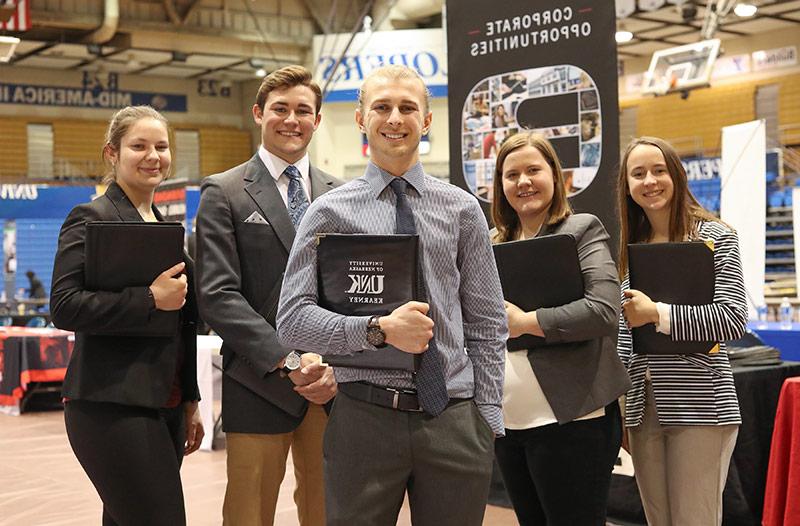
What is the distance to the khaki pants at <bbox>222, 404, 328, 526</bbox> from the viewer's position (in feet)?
8.42

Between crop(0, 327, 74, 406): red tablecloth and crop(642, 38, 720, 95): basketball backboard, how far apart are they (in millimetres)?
12472

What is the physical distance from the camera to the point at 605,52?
12.7 ft

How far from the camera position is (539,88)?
406cm

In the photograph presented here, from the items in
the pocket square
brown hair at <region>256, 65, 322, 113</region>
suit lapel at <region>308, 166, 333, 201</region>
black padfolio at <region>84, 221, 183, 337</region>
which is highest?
brown hair at <region>256, 65, 322, 113</region>

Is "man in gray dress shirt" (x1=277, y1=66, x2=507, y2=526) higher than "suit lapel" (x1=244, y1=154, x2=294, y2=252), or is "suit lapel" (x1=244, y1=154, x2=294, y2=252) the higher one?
"suit lapel" (x1=244, y1=154, x2=294, y2=252)

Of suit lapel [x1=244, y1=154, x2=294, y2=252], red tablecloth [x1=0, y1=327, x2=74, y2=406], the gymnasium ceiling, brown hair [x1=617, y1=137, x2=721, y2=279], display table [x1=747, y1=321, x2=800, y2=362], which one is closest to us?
suit lapel [x1=244, y1=154, x2=294, y2=252]

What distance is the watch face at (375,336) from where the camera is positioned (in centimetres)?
178

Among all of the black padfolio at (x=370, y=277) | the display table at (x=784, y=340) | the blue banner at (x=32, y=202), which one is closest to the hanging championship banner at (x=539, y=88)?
the black padfolio at (x=370, y=277)

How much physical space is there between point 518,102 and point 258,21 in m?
16.7

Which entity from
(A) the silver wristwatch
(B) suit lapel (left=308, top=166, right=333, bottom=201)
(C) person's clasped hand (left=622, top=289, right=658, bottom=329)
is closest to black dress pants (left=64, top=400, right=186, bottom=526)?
(A) the silver wristwatch

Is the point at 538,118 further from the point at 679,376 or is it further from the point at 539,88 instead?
the point at 679,376

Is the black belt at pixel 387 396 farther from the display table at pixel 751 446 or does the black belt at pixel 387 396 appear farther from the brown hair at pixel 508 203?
the display table at pixel 751 446

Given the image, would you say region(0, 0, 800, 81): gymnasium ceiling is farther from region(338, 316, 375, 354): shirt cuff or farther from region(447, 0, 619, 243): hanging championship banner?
region(338, 316, 375, 354): shirt cuff

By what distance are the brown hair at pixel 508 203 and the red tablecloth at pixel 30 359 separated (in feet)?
22.1
